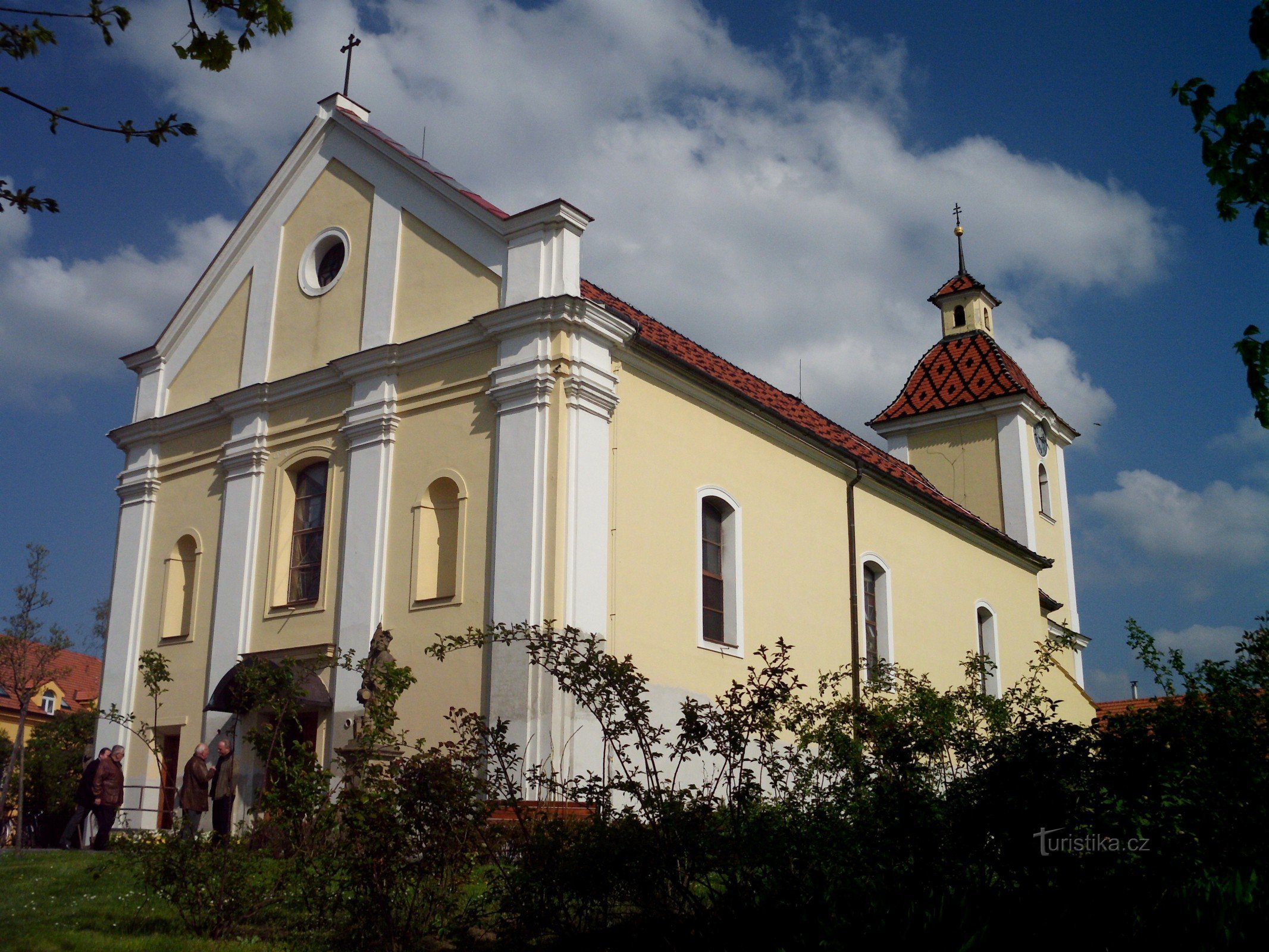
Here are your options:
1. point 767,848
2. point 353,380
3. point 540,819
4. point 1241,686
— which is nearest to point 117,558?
point 353,380

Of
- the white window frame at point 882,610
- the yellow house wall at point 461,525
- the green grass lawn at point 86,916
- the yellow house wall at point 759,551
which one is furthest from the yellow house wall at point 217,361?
the white window frame at point 882,610

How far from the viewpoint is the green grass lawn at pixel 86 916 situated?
8344mm

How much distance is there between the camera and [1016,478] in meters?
32.3

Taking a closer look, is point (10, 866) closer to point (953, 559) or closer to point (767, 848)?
point (767, 848)

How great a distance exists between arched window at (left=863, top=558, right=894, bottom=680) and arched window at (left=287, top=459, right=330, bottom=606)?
984 cm

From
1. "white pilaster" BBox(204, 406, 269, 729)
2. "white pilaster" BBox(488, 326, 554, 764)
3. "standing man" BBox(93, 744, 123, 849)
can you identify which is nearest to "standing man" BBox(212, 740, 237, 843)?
"standing man" BBox(93, 744, 123, 849)

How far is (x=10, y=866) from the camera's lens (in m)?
13.3

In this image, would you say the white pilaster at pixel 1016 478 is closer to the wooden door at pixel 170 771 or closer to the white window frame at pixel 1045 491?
the white window frame at pixel 1045 491

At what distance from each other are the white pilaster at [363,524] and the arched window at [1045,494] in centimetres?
→ 2136

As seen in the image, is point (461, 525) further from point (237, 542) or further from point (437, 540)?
point (237, 542)

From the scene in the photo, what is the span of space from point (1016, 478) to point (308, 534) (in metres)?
20.3

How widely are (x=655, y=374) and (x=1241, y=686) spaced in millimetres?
9972

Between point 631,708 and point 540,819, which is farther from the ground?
point 631,708

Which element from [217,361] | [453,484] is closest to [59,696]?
[217,361]
